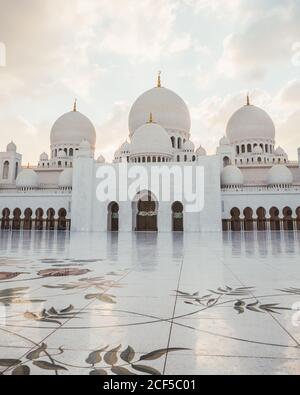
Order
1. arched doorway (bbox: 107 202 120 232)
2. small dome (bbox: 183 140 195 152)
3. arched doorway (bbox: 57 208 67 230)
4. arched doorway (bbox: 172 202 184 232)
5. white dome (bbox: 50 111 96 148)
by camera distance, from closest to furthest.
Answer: arched doorway (bbox: 172 202 184 232) → arched doorway (bbox: 107 202 120 232) → arched doorway (bbox: 57 208 67 230) → small dome (bbox: 183 140 195 152) → white dome (bbox: 50 111 96 148)

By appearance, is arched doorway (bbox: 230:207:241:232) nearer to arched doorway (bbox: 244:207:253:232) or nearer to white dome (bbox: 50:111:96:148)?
arched doorway (bbox: 244:207:253:232)

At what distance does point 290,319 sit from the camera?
1737 mm

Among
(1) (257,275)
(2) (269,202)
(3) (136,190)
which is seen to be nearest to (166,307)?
(1) (257,275)

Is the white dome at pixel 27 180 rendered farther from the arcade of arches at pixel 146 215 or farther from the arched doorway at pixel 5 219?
the arcade of arches at pixel 146 215

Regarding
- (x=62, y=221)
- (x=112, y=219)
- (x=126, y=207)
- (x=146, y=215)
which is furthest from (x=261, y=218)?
(x=62, y=221)

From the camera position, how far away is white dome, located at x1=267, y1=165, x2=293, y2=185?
23891mm

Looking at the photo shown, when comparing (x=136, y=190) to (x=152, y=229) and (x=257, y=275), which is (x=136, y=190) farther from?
(x=257, y=275)

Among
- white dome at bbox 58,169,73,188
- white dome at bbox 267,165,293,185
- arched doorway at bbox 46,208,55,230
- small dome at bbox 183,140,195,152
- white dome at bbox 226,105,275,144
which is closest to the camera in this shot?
white dome at bbox 267,165,293,185

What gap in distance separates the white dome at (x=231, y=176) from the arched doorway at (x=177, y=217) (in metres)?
4.32

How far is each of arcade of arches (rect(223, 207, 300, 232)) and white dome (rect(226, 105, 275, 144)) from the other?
9.46m

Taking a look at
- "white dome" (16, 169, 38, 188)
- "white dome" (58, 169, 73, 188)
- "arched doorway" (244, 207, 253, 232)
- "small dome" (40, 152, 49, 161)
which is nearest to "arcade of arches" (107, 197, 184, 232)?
"arched doorway" (244, 207, 253, 232)

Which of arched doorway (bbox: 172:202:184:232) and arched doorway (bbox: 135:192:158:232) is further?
arched doorway (bbox: 135:192:158:232)

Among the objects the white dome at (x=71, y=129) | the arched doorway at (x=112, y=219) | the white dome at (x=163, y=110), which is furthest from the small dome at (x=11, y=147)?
the arched doorway at (x=112, y=219)
